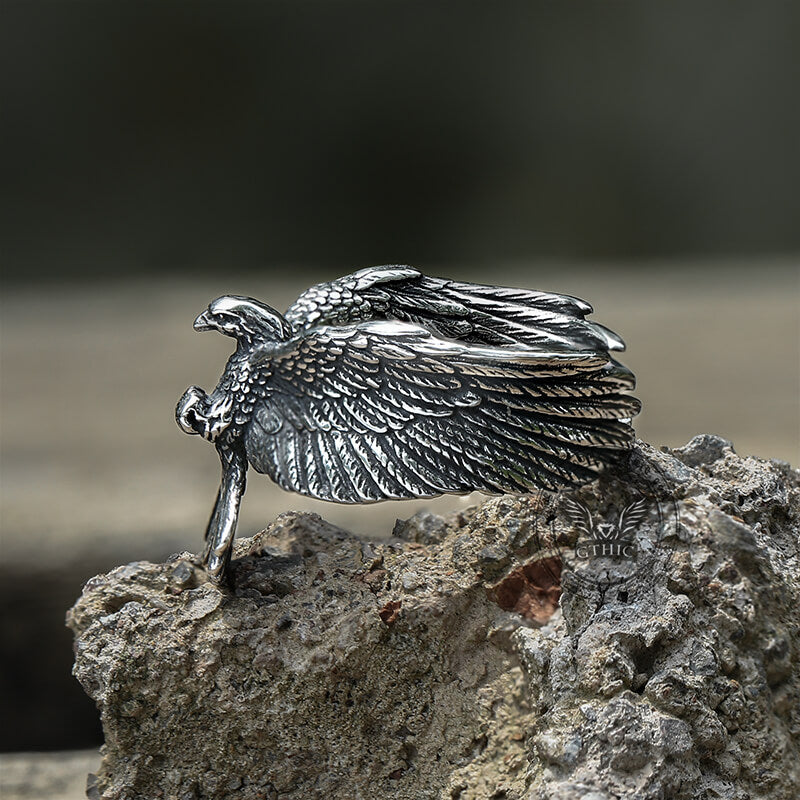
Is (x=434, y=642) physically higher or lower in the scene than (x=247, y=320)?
lower

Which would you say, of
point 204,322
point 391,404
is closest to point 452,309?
point 391,404

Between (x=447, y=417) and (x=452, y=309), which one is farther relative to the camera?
(x=452, y=309)

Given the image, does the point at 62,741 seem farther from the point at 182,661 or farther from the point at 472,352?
the point at 472,352

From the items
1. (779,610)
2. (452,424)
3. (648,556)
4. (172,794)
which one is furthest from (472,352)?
(172,794)

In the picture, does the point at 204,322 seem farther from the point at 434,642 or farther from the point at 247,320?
Answer: the point at 434,642

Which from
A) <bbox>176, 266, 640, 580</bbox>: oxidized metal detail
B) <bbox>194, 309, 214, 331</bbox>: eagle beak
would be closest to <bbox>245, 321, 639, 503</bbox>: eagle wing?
<bbox>176, 266, 640, 580</bbox>: oxidized metal detail

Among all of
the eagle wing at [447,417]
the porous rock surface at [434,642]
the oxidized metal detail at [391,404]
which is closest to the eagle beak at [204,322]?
the oxidized metal detail at [391,404]

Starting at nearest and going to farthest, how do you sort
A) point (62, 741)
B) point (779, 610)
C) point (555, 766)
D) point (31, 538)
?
point (555, 766), point (779, 610), point (62, 741), point (31, 538)
